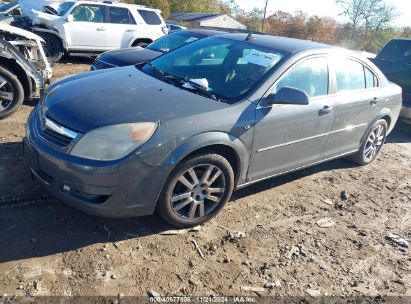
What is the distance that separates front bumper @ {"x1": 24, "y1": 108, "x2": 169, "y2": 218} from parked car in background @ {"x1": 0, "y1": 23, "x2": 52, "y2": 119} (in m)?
2.76

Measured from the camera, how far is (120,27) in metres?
11.3

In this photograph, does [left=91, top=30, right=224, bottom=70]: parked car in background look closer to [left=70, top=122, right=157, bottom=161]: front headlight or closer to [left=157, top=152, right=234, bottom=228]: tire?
[left=157, top=152, right=234, bottom=228]: tire

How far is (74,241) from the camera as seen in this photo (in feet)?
10.6

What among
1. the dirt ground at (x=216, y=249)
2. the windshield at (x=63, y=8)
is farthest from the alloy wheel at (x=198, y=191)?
the windshield at (x=63, y=8)

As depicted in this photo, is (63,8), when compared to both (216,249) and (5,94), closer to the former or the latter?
(5,94)

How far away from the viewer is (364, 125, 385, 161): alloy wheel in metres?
5.66

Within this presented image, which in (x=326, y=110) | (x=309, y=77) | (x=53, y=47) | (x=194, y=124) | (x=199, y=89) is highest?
(x=309, y=77)

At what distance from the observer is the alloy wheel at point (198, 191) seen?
342 centimetres

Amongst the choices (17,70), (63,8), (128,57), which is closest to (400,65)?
(128,57)

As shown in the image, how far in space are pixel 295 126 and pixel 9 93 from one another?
405cm

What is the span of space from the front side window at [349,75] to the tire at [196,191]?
1920 mm

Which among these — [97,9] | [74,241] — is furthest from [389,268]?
[97,9]

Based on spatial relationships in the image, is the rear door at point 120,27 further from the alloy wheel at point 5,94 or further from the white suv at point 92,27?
the alloy wheel at point 5,94

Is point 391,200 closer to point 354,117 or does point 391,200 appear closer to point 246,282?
point 354,117
